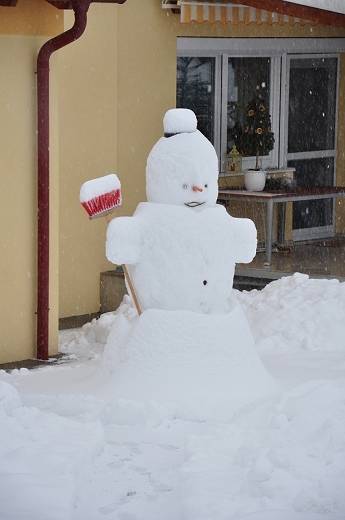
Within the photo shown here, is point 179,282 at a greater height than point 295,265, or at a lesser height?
greater

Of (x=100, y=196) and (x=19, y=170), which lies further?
(x=19, y=170)

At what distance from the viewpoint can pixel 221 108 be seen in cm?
1188

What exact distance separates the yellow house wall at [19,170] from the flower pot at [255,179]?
3.81 metres

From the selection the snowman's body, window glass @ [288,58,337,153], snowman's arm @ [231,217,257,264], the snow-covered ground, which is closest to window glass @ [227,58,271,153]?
window glass @ [288,58,337,153]

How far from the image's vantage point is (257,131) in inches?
466

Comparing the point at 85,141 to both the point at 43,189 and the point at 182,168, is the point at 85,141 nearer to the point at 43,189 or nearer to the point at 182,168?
the point at 43,189

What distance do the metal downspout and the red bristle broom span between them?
1902 millimetres

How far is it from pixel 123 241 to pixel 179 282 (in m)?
0.44

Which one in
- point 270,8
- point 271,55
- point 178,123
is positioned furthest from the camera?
point 271,55

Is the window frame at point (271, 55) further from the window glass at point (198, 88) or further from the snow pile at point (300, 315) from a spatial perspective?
the snow pile at point (300, 315)

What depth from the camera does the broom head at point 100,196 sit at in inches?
237

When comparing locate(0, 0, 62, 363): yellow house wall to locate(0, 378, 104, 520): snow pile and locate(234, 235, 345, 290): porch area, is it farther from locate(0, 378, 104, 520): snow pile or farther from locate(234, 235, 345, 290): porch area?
locate(234, 235, 345, 290): porch area

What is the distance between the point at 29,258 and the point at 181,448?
3.04 m

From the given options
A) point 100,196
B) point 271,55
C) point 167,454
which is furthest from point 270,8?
→ point 167,454
